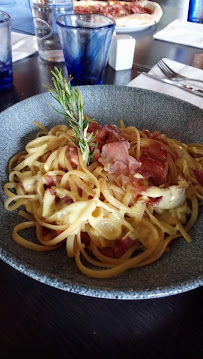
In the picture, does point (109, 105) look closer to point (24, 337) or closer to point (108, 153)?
point (108, 153)

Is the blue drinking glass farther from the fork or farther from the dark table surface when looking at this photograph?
the dark table surface

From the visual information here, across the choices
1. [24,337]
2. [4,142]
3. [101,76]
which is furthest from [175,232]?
[101,76]

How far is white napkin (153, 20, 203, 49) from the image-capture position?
195cm

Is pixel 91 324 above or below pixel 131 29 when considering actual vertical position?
below

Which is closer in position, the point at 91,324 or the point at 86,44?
the point at 91,324

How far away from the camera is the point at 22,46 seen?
71.7 inches

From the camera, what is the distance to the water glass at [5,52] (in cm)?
135

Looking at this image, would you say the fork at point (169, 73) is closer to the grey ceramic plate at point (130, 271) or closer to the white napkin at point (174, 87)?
the white napkin at point (174, 87)

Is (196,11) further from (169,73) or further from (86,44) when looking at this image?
(86,44)

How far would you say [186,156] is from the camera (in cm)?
93

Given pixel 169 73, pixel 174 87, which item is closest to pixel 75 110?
pixel 174 87

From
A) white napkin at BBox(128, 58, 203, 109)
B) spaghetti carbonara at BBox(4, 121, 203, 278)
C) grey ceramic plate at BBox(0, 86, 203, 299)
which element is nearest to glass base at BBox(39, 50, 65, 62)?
white napkin at BBox(128, 58, 203, 109)

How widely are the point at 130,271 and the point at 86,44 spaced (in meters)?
1.00

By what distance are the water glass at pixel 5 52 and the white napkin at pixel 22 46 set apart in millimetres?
278
